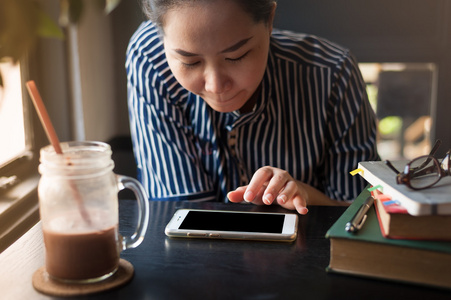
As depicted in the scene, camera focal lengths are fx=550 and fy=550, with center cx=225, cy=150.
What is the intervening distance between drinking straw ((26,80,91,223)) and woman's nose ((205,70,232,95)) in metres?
0.46

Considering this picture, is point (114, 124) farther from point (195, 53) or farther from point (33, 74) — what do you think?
point (195, 53)

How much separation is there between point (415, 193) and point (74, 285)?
43cm

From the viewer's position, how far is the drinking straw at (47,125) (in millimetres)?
650

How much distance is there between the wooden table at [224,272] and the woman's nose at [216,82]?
316 mm

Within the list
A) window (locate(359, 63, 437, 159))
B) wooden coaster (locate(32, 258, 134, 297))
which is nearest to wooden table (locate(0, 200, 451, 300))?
wooden coaster (locate(32, 258, 134, 297))

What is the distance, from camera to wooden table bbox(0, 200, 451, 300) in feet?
2.20

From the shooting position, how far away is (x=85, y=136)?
1.84 meters

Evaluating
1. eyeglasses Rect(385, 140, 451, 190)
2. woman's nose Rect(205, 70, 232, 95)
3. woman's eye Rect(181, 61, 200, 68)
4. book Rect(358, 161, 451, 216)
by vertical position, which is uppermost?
woman's eye Rect(181, 61, 200, 68)

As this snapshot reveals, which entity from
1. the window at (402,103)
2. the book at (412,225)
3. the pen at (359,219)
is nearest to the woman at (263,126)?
the pen at (359,219)

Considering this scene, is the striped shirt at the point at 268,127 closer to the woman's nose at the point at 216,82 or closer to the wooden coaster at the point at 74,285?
the woman's nose at the point at 216,82

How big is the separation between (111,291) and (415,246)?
1.23 feet

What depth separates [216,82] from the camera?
1.08 metres

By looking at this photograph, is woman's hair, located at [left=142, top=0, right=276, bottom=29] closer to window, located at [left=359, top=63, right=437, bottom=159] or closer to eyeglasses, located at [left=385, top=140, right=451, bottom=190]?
eyeglasses, located at [left=385, top=140, right=451, bottom=190]

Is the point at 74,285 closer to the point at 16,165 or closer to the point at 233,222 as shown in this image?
the point at 233,222
